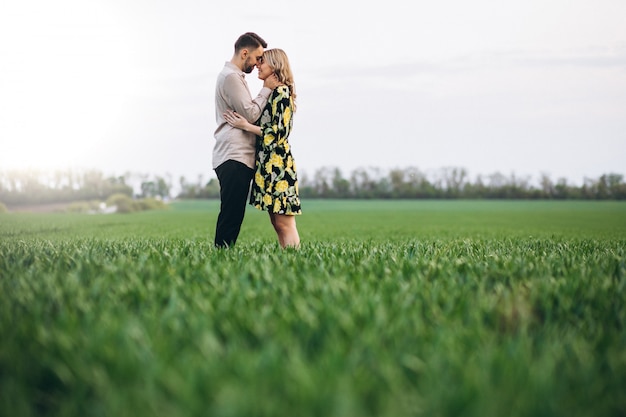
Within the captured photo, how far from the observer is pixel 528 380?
250cm

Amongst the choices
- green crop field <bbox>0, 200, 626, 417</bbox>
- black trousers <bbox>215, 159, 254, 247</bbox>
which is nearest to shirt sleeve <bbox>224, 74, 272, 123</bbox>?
black trousers <bbox>215, 159, 254, 247</bbox>

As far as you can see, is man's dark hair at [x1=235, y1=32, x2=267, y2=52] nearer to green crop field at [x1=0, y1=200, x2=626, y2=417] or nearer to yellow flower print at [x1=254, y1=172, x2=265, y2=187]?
yellow flower print at [x1=254, y1=172, x2=265, y2=187]

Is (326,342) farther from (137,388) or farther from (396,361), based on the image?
(137,388)

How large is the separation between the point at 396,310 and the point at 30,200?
67.9m

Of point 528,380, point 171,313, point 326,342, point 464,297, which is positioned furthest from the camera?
point 464,297

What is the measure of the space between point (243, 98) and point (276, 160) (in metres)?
0.87

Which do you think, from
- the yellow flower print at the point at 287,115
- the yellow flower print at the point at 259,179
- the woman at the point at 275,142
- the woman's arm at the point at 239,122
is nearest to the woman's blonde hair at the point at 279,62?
the woman at the point at 275,142

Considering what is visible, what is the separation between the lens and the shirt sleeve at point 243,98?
701cm

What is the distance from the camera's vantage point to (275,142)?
7.14 m

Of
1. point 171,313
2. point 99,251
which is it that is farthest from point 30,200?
point 171,313

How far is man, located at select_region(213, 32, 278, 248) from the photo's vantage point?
705 cm

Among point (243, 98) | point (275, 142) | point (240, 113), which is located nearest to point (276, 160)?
point (275, 142)

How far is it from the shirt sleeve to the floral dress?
0.11 metres

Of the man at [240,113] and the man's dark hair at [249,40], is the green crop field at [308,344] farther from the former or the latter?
the man's dark hair at [249,40]
